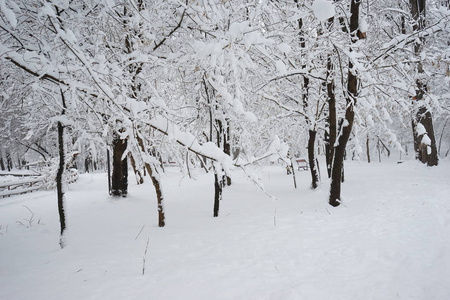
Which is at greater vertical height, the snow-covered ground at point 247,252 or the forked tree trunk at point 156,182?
the forked tree trunk at point 156,182

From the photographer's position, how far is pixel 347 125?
7086 mm

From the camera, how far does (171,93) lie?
767 cm

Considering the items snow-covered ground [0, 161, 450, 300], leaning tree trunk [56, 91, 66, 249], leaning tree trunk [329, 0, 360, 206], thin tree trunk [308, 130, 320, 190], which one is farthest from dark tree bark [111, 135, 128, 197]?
leaning tree trunk [329, 0, 360, 206]

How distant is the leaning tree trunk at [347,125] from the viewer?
271 inches

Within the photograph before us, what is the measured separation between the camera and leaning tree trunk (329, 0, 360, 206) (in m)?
6.88

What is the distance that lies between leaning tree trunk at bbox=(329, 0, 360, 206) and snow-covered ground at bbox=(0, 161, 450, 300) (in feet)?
1.75

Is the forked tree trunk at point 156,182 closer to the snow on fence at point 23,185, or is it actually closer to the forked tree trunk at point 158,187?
the forked tree trunk at point 158,187

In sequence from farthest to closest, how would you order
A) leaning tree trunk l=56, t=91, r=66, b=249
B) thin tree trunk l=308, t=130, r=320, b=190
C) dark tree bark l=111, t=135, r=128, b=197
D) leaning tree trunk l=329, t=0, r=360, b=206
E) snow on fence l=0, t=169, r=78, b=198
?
snow on fence l=0, t=169, r=78, b=198 < thin tree trunk l=308, t=130, r=320, b=190 < dark tree bark l=111, t=135, r=128, b=197 < leaning tree trunk l=329, t=0, r=360, b=206 < leaning tree trunk l=56, t=91, r=66, b=249

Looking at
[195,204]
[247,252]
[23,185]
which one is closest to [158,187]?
[247,252]

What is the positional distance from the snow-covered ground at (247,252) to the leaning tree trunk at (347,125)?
53cm

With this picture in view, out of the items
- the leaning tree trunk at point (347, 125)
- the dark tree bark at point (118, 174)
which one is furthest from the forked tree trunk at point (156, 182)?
the leaning tree trunk at point (347, 125)

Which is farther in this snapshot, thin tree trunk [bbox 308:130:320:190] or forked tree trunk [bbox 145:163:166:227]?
thin tree trunk [bbox 308:130:320:190]

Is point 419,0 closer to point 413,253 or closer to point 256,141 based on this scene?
point 256,141

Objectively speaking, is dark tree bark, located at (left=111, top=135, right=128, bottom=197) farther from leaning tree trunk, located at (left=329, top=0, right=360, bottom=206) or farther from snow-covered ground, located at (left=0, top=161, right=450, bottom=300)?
leaning tree trunk, located at (left=329, top=0, right=360, bottom=206)
